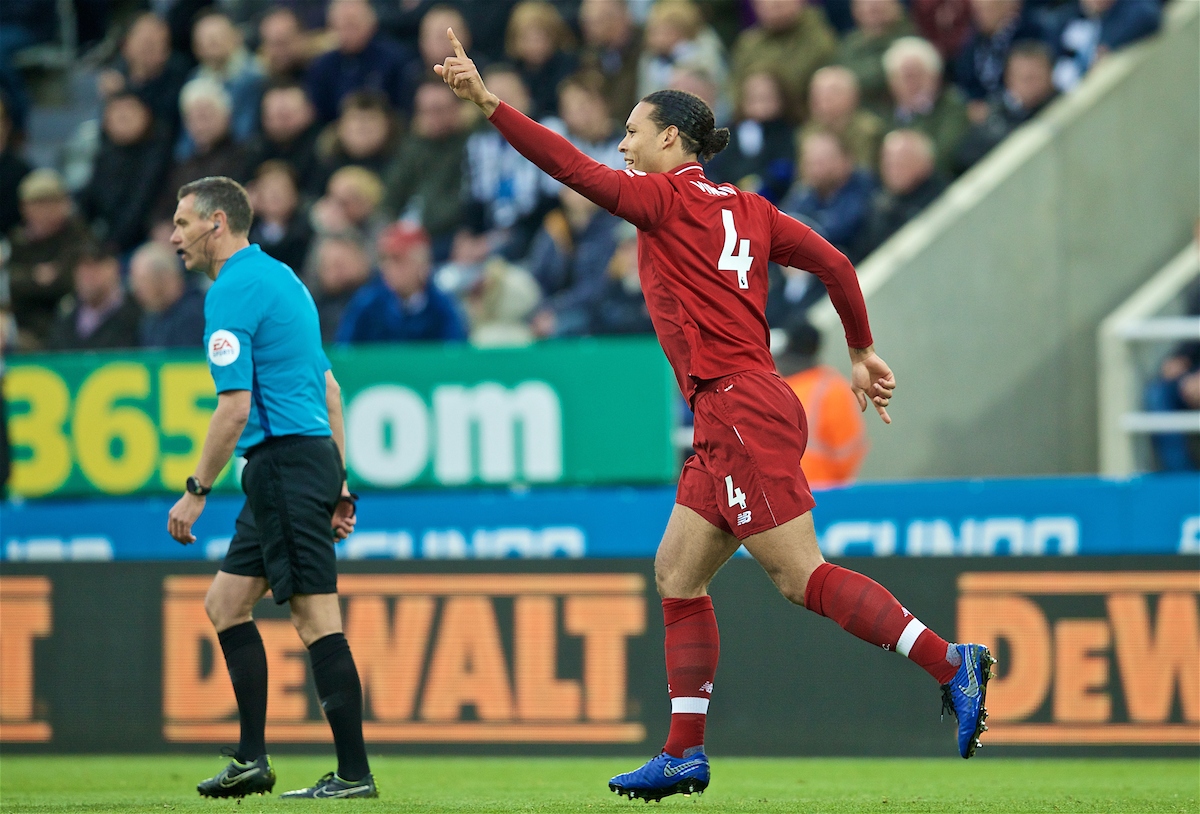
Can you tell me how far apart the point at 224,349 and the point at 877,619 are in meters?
2.36

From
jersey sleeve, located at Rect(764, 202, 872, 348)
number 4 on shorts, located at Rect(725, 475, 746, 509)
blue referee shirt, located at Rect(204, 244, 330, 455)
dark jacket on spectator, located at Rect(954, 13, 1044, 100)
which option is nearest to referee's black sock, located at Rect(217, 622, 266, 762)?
blue referee shirt, located at Rect(204, 244, 330, 455)

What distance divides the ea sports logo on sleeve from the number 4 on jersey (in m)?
1.69

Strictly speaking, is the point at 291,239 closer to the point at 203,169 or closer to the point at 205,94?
the point at 203,169

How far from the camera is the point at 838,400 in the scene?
8445 mm

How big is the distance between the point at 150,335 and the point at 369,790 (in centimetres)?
601

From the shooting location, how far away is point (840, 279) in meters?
5.34

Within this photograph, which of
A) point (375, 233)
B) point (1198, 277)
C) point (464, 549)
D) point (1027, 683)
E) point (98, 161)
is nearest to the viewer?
point (1027, 683)

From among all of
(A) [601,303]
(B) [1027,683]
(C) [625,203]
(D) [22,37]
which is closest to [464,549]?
(A) [601,303]

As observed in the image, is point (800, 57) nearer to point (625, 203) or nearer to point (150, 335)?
point (150, 335)

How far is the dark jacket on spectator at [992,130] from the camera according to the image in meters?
10.9

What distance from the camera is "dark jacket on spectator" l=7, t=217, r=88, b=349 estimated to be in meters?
12.4

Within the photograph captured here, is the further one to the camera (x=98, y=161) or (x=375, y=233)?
(x=98, y=161)

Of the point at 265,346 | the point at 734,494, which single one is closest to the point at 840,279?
the point at 734,494

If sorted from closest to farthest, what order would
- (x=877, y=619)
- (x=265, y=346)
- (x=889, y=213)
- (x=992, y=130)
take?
(x=877, y=619) < (x=265, y=346) < (x=889, y=213) < (x=992, y=130)
